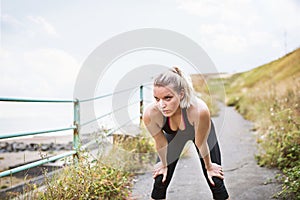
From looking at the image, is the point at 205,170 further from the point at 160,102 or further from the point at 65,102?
the point at 65,102

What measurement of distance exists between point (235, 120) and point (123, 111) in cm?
529

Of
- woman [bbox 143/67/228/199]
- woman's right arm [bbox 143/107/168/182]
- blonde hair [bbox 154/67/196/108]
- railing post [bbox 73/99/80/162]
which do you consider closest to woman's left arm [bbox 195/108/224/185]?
woman [bbox 143/67/228/199]

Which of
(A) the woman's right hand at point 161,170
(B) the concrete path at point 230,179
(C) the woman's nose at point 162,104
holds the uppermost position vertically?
(C) the woman's nose at point 162,104

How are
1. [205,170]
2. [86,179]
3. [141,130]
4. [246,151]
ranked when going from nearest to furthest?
[205,170], [86,179], [141,130], [246,151]

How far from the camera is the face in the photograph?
2398 millimetres

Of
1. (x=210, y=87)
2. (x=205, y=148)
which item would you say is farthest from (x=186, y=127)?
(x=210, y=87)

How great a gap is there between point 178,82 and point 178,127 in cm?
49

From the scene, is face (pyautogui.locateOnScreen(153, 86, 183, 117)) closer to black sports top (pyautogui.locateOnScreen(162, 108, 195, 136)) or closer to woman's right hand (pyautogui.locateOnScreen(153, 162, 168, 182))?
black sports top (pyautogui.locateOnScreen(162, 108, 195, 136))

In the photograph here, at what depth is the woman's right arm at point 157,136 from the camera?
264 cm

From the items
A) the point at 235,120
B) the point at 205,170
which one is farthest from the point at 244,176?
the point at 235,120

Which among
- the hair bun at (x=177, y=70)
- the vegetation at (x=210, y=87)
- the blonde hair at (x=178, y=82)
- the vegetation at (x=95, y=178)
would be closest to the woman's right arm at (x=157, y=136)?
the blonde hair at (x=178, y=82)

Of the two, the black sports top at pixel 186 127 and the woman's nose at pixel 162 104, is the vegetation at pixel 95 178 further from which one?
the woman's nose at pixel 162 104

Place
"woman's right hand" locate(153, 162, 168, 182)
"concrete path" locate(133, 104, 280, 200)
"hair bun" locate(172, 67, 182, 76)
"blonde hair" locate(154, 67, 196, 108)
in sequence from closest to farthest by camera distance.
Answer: "blonde hair" locate(154, 67, 196, 108) < "hair bun" locate(172, 67, 182, 76) < "woman's right hand" locate(153, 162, 168, 182) < "concrete path" locate(133, 104, 280, 200)

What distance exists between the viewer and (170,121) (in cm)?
271
